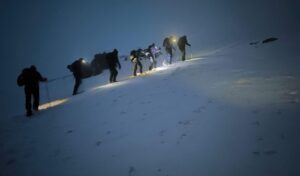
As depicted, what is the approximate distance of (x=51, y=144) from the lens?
21.3 feet

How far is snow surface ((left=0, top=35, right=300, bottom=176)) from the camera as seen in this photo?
13.6 ft

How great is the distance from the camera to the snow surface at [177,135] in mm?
4148

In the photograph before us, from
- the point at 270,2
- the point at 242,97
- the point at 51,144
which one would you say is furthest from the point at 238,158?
the point at 270,2

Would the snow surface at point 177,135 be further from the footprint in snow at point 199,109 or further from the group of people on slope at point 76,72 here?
the group of people on slope at point 76,72

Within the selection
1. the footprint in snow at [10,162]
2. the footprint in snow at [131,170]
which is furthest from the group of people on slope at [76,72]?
the footprint in snow at [131,170]

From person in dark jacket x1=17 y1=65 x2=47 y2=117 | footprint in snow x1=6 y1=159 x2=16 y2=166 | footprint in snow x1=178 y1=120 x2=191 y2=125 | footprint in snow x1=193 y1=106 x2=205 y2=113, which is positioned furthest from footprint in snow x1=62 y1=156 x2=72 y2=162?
person in dark jacket x1=17 y1=65 x2=47 y2=117

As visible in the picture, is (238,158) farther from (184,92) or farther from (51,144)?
(51,144)

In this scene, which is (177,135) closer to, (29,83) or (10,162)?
(10,162)

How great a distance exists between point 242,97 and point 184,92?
8.32ft

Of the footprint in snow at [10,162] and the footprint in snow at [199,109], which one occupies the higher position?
the footprint in snow at [199,109]

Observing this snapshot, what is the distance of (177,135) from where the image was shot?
536cm

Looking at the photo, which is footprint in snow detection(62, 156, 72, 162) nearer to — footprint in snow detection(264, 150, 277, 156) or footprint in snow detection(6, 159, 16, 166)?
footprint in snow detection(6, 159, 16, 166)

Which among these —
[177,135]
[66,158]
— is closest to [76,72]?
[66,158]

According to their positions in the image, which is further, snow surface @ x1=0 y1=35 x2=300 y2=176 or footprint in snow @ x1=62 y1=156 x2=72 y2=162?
footprint in snow @ x1=62 y1=156 x2=72 y2=162
